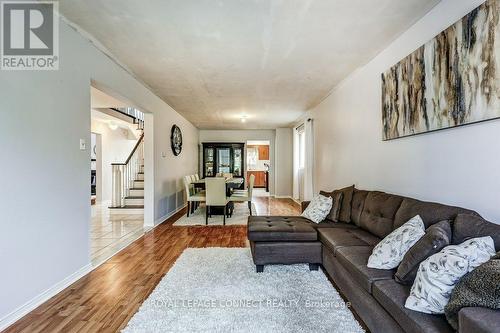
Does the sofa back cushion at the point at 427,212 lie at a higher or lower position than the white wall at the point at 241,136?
lower

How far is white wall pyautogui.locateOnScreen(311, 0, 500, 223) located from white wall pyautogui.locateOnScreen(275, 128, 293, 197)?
13.8 ft

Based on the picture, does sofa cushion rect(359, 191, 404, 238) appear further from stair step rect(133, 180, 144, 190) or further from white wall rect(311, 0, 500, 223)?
stair step rect(133, 180, 144, 190)

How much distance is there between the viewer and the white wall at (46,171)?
184 cm

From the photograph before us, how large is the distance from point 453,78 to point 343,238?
1.60 m

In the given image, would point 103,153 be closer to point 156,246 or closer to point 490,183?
point 156,246

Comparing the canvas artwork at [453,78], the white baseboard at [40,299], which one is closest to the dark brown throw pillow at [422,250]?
the canvas artwork at [453,78]

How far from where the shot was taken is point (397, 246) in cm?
173

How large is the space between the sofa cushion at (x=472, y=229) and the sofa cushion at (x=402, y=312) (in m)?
0.46

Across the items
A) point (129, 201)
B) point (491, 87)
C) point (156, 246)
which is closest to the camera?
point (491, 87)

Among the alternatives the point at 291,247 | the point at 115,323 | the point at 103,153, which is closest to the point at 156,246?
the point at 115,323

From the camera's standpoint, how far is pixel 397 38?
8.63 ft

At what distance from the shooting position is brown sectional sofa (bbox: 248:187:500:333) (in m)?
1.24

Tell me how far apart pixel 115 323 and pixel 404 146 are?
9.80 feet

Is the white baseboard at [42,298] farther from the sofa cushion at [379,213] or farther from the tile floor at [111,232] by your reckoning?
the sofa cushion at [379,213]
